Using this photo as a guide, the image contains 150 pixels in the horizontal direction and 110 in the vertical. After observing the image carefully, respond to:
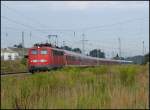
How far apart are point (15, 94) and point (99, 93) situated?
9.10ft

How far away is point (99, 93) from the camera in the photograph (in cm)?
1396

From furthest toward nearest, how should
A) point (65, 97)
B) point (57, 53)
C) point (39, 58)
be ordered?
point (57, 53) < point (39, 58) < point (65, 97)

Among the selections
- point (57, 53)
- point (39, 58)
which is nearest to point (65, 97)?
point (39, 58)

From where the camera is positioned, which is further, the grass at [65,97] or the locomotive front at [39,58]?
the locomotive front at [39,58]

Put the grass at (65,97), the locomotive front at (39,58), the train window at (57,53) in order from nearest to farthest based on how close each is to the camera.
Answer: the grass at (65,97), the locomotive front at (39,58), the train window at (57,53)

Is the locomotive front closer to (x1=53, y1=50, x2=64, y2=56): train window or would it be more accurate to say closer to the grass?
(x1=53, y1=50, x2=64, y2=56): train window

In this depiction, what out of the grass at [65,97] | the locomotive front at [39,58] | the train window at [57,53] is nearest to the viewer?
the grass at [65,97]

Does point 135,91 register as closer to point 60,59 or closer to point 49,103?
point 49,103

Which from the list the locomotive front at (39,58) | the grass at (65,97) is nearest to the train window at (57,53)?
the locomotive front at (39,58)

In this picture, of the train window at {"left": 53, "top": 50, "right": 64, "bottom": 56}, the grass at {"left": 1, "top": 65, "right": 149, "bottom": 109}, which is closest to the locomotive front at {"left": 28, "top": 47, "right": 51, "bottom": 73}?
the train window at {"left": 53, "top": 50, "right": 64, "bottom": 56}

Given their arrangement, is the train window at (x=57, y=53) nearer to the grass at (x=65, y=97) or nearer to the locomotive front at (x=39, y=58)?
the locomotive front at (x=39, y=58)

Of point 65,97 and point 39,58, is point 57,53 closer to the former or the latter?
point 39,58

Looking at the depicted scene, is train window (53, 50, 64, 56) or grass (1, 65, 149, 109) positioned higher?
train window (53, 50, 64, 56)

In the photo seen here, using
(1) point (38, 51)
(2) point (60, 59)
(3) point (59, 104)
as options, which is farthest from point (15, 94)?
(2) point (60, 59)
